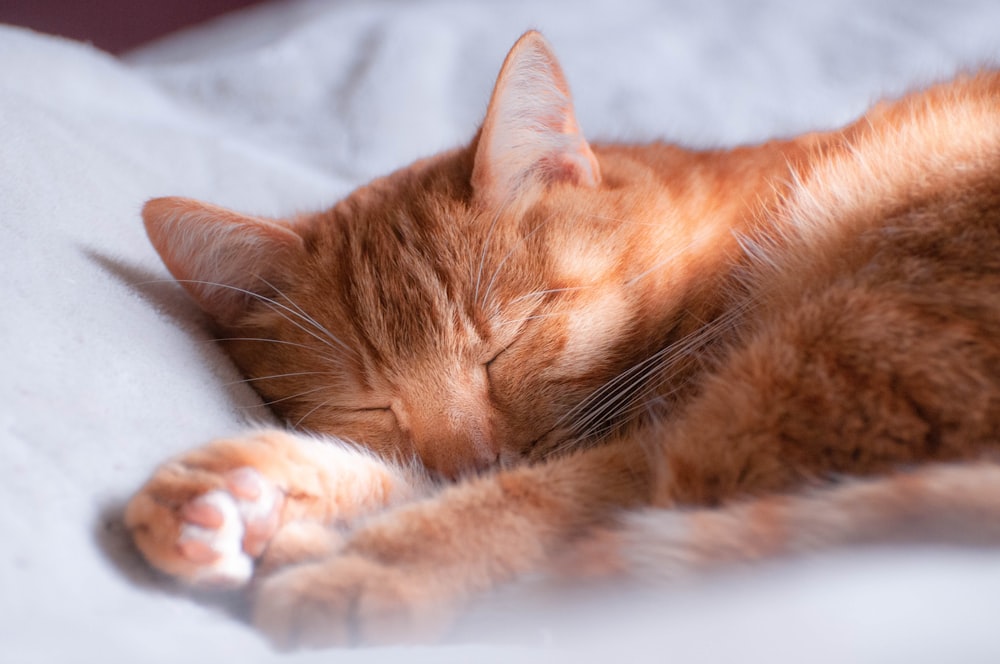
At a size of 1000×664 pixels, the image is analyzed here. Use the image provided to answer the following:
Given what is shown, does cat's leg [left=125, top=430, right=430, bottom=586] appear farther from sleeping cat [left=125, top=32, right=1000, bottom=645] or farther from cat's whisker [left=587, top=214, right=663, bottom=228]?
cat's whisker [left=587, top=214, right=663, bottom=228]

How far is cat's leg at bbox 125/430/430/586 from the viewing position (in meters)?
0.91

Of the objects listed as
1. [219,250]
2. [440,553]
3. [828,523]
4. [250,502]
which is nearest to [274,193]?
[219,250]

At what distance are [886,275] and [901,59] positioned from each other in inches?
68.1

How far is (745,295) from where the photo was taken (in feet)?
4.17

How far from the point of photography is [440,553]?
3.12 feet

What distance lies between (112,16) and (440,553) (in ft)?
9.41

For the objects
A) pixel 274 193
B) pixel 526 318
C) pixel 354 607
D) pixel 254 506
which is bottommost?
pixel 354 607

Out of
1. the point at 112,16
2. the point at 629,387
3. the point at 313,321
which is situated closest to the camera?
the point at 629,387

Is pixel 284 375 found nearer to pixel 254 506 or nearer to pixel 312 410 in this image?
pixel 312 410

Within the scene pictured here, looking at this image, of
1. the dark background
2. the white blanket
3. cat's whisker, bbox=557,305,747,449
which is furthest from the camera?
the dark background

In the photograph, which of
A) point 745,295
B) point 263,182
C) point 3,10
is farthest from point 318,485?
point 3,10

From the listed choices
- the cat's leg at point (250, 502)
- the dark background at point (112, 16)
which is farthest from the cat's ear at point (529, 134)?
the dark background at point (112, 16)

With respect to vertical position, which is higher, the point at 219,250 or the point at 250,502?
the point at 219,250

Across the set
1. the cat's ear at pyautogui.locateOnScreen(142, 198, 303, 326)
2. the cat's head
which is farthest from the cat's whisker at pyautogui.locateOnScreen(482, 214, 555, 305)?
the cat's ear at pyautogui.locateOnScreen(142, 198, 303, 326)
